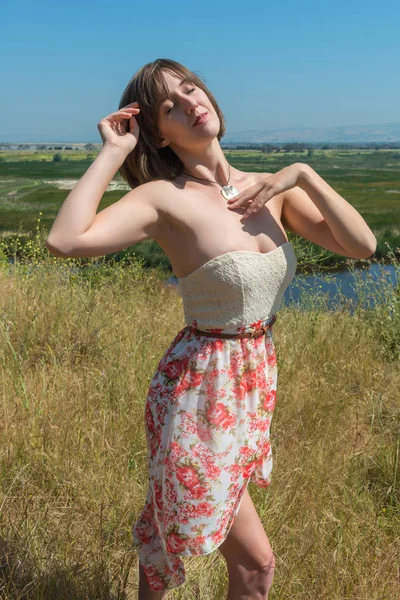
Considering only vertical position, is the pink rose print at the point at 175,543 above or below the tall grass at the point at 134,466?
above

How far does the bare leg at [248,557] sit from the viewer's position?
180 cm

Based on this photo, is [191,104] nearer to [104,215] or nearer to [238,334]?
[104,215]

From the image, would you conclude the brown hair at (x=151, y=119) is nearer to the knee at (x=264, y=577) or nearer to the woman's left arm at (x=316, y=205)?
the woman's left arm at (x=316, y=205)

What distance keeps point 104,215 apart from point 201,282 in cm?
33

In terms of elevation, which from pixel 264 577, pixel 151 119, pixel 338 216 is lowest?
pixel 264 577

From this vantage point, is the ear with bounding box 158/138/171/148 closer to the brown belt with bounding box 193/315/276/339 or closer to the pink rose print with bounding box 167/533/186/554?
the brown belt with bounding box 193/315/276/339

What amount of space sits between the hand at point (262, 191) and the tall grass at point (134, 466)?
121 cm

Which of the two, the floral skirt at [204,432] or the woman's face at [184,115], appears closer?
→ the floral skirt at [204,432]

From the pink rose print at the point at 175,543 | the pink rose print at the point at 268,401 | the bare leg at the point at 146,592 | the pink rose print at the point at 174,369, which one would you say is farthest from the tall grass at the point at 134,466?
the pink rose print at the point at 174,369

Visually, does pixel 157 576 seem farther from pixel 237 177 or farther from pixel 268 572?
pixel 237 177

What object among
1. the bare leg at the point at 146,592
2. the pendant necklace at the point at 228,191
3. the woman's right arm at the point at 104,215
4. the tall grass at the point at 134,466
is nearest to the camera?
the woman's right arm at the point at 104,215

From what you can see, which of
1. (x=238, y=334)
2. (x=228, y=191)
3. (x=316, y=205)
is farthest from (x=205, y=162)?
(x=238, y=334)

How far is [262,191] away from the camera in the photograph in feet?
6.14

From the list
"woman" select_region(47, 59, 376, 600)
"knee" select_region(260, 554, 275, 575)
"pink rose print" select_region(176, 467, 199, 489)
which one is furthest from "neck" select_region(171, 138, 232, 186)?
"knee" select_region(260, 554, 275, 575)
